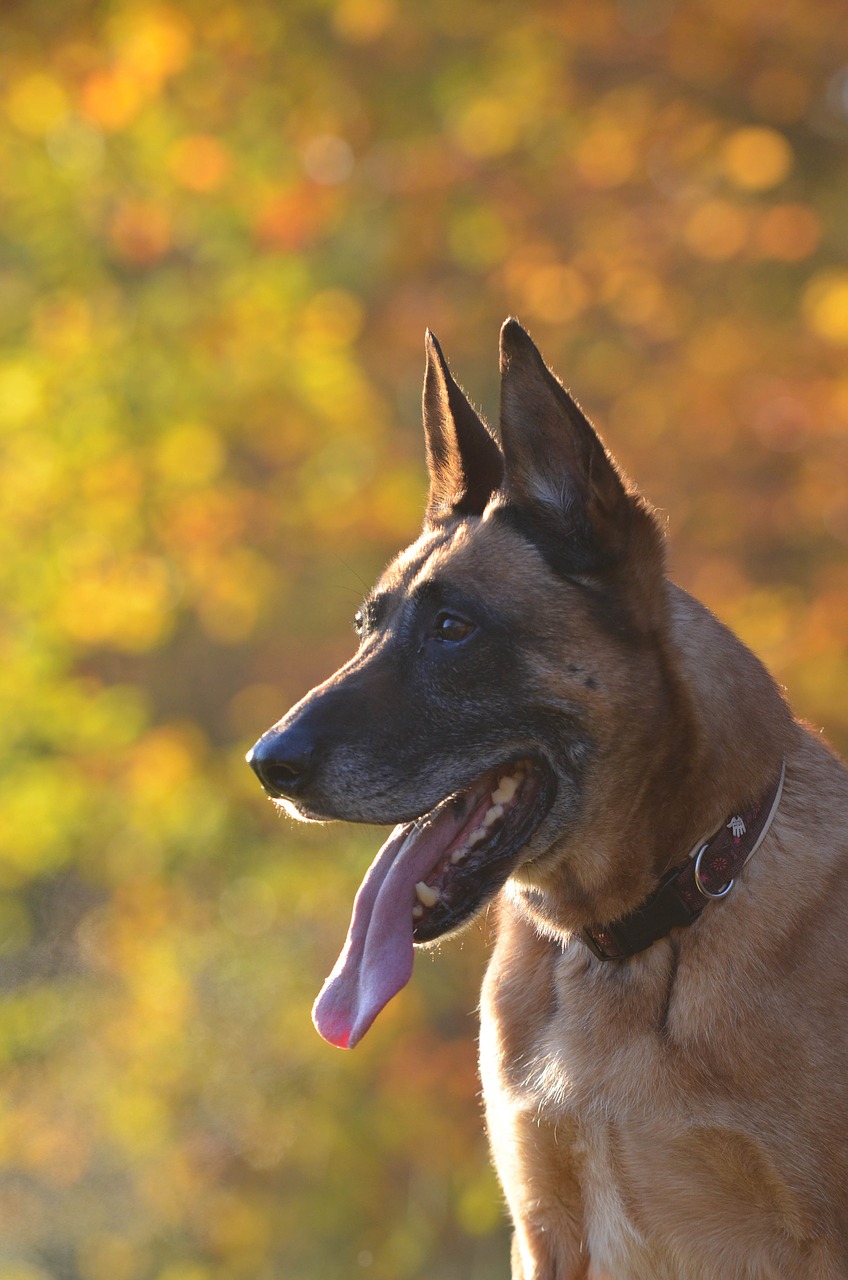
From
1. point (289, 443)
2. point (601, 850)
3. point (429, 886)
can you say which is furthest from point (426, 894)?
point (289, 443)

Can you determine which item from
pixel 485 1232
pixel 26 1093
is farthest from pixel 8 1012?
pixel 485 1232

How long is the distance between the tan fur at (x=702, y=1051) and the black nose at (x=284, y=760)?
0.57 meters

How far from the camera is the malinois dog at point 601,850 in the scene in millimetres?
2635

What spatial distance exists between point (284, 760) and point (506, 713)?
1.52 ft

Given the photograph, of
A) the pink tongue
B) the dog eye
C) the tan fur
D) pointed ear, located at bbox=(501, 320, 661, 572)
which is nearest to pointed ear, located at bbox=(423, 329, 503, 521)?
pointed ear, located at bbox=(501, 320, 661, 572)

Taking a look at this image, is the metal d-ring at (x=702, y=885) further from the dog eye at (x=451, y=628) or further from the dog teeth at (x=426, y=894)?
the dog eye at (x=451, y=628)

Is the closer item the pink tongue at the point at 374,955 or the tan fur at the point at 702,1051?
the tan fur at the point at 702,1051

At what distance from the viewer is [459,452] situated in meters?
3.31

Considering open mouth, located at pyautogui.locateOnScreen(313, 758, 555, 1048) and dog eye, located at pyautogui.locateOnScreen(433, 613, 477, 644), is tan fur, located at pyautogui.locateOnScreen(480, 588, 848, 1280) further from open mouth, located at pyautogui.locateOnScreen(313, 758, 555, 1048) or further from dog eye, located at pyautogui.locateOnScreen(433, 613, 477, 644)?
dog eye, located at pyautogui.locateOnScreen(433, 613, 477, 644)

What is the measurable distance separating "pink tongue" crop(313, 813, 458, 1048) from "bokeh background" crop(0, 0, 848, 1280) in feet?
15.6

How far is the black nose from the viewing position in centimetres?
273

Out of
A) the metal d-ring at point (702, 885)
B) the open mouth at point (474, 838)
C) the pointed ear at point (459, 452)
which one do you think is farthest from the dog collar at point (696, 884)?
the pointed ear at point (459, 452)

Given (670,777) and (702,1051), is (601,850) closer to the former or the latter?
(670,777)

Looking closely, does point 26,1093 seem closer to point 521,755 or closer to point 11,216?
point 11,216
